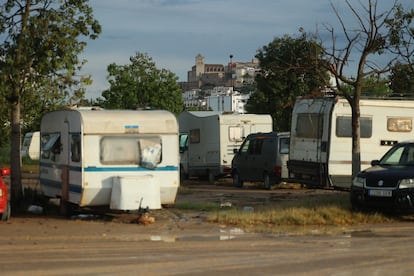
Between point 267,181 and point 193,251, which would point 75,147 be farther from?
point 267,181

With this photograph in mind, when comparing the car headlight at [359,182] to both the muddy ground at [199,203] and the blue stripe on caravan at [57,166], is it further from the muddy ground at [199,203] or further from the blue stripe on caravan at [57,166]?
Result: the blue stripe on caravan at [57,166]

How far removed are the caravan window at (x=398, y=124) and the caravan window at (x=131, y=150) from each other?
27.5ft

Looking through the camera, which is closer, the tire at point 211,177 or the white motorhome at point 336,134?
the white motorhome at point 336,134

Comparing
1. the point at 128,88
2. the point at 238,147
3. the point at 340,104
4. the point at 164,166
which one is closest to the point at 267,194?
the point at 340,104

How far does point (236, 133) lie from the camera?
1161 inches

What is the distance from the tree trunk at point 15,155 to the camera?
678 inches

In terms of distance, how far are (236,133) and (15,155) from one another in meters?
13.4

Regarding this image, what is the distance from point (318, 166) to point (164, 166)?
247 inches

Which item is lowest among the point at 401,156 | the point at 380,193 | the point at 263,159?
the point at 380,193

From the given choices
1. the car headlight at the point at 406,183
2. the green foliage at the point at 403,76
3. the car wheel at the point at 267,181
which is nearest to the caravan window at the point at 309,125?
the green foliage at the point at 403,76

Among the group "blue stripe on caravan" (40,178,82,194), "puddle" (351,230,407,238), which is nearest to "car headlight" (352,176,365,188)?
"puddle" (351,230,407,238)

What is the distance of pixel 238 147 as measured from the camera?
29359mm

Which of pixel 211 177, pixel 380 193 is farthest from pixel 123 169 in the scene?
pixel 211 177

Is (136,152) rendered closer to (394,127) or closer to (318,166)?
(318,166)
